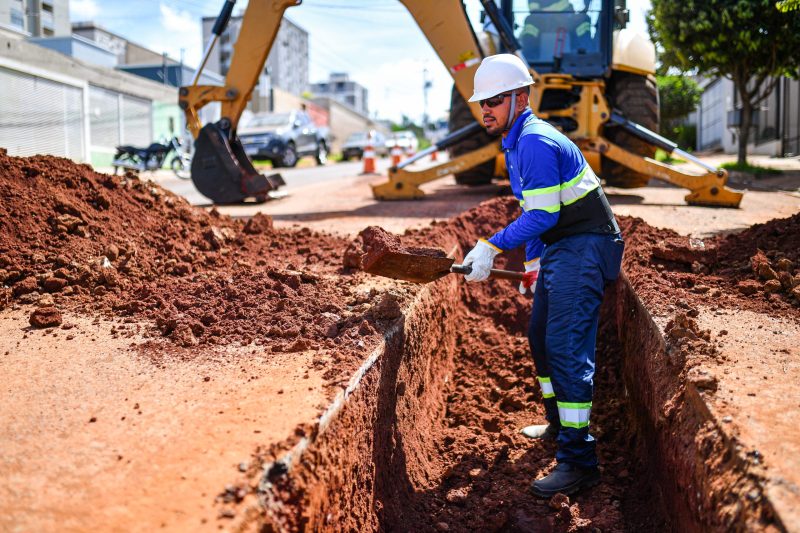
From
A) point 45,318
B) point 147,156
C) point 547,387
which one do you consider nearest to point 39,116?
point 147,156

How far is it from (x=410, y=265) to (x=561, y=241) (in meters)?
0.94

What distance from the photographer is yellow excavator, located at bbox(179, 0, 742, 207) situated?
32.0 ft

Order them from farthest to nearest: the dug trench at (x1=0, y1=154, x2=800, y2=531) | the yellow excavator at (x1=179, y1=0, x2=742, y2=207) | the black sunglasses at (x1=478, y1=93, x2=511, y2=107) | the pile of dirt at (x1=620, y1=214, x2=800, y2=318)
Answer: the yellow excavator at (x1=179, y1=0, x2=742, y2=207), the pile of dirt at (x1=620, y1=214, x2=800, y2=318), the black sunglasses at (x1=478, y1=93, x2=511, y2=107), the dug trench at (x1=0, y1=154, x2=800, y2=531)

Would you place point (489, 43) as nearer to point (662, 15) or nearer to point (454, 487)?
point (454, 487)

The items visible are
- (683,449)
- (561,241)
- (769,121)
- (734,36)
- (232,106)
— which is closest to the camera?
(683,449)

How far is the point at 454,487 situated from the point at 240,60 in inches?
294

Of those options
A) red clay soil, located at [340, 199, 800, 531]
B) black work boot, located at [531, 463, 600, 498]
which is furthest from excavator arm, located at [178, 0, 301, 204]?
black work boot, located at [531, 463, 600, 498]

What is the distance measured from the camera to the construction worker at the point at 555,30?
10281mm

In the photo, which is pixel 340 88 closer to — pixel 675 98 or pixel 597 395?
pixel 675 98

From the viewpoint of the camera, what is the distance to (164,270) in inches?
214

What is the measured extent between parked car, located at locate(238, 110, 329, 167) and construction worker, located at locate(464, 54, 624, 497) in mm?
19215

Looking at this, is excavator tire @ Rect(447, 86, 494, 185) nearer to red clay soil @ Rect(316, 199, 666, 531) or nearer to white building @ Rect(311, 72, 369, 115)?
red clay soil @ Rect(316, 199, 666, 531)

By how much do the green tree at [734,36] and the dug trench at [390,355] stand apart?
11766 mm

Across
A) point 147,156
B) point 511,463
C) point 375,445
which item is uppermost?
point 147,156
